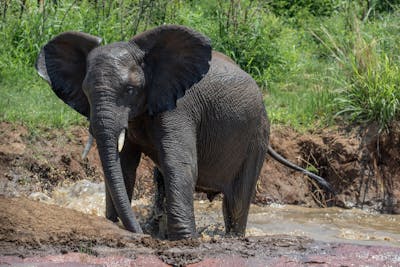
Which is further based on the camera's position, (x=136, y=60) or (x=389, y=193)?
(x=389, y=193)

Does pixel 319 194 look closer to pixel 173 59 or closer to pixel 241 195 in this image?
pixel 241 195

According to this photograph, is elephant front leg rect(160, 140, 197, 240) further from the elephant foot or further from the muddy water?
the muddy water

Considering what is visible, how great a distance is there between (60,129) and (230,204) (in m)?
2.64

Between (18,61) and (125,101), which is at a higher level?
(18,61)

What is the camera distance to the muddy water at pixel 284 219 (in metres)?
8.91

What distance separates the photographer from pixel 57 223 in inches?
232

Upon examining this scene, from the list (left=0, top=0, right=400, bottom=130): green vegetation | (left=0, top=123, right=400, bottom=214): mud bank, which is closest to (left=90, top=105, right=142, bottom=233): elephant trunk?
(left=0, top=123, right=400, bottom=214): mud bank

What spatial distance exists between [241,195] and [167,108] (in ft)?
4.80

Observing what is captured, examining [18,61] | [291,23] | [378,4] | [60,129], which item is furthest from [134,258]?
[378,4]

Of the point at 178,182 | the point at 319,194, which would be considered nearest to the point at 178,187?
the point at 178,182

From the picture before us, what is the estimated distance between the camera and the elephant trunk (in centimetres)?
642

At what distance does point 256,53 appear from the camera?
11914 millimetres

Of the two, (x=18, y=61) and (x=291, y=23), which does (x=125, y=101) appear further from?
(x=291, y=23)

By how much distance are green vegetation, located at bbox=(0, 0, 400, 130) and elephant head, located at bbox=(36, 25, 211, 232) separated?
105 inches
